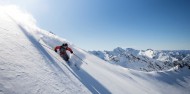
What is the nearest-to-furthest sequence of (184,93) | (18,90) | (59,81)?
(18,90) < (59,81) < (184,93)

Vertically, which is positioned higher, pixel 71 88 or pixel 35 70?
pixel 35 70

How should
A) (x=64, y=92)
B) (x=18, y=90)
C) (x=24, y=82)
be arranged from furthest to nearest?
(x=64, y=92), (x=24, y=82), (x=18, y=90)

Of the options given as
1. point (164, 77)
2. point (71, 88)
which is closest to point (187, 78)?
point (164, 77)

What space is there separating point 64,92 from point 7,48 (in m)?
3.87

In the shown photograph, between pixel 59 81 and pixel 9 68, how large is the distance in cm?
255

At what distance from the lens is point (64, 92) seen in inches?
319

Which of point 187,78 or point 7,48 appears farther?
point 187,78

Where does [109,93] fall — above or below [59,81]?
below

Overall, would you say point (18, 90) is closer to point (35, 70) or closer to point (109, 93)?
point (35, 70)

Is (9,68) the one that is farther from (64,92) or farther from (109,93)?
(109,93)

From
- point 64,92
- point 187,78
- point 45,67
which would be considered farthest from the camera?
point 187,78

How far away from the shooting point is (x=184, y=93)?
113 ft

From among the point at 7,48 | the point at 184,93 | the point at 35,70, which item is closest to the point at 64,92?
the point at 35,70

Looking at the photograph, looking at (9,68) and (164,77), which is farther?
(164,77)
